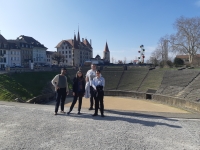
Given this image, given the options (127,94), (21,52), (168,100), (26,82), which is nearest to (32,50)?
(21,52)

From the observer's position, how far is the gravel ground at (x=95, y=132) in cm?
459

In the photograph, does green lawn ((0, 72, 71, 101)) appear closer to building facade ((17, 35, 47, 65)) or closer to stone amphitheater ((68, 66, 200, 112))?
stone amphitheater ((68, 66, 200, 112))

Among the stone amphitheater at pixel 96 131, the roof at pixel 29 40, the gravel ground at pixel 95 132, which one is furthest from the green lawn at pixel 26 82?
the roof at pixel 29 40

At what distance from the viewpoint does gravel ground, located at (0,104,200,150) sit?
4594mm

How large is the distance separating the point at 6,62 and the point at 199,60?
54.1 meters

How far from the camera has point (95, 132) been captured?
18.0 feet

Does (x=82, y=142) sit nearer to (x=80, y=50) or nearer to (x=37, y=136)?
(x=37, y=136)

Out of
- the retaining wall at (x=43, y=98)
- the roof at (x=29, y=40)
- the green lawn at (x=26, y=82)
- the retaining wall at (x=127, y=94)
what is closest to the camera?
the retaining wall at (x=43, y=98)

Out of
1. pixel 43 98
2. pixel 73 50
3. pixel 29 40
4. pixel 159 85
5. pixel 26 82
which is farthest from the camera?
pixel 73 50

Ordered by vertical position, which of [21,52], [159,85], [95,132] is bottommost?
[95,132]

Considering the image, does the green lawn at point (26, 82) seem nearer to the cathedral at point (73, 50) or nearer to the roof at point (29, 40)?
the roof at point (29, 40)

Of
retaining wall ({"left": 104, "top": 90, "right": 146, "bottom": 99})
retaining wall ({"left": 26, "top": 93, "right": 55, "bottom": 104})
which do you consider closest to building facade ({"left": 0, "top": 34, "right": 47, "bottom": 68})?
retaining wall ({"left": 26, "top": 93, "right": 55, "bottom": 104})

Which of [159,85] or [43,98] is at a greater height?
[159,85]

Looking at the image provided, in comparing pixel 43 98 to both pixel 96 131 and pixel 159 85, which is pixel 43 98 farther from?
pixel 96 131
